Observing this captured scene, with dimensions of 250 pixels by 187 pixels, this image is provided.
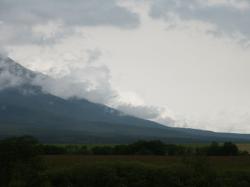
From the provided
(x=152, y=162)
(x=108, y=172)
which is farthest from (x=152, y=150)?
(x=108, y=172)

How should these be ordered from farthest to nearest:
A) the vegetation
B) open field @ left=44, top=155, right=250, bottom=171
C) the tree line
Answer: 1. the tree line
2. open field @ left=44, top=155, right=250, bottom=171
3. the vegetation

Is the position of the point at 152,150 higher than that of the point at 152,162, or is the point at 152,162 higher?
the point at 152,150

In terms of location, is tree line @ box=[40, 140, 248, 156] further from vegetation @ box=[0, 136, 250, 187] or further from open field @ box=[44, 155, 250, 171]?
vegetation @ box=[0, 136, 250, 187]

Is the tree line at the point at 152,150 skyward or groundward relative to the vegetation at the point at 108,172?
skyward

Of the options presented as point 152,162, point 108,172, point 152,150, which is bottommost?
point 108,172

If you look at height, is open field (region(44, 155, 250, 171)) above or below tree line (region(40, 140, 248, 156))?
below

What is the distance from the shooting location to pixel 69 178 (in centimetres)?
4344

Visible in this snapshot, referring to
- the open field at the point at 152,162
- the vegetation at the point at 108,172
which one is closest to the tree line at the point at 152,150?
the open field at the point at 152,162

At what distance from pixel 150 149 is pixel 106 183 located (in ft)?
91.2

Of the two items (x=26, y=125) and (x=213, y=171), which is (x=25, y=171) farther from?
(x=26, y=125)

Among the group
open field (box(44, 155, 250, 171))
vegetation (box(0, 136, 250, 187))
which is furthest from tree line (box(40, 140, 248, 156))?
vegetation (box(0, 136, 250, 187))

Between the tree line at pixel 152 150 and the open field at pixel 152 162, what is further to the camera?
the tree line at pixel 152 150

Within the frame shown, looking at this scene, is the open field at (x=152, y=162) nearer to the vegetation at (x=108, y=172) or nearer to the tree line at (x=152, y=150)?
the vegetation at (x=108, y=172)

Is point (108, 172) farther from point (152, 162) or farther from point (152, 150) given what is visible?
point (152, 150)
